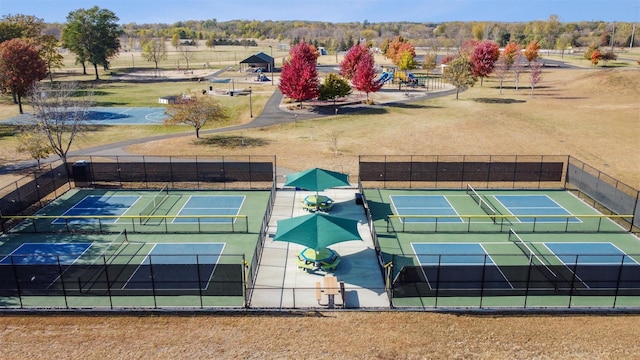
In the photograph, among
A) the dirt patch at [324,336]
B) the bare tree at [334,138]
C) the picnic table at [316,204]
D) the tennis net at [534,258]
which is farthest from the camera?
the bare tree at [334,138]

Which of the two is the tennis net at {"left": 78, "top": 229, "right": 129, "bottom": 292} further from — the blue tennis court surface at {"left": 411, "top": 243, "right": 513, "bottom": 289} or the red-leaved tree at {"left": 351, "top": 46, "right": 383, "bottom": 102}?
the red-leaved tree at {"left": 351, "top": 46, "right": 383, "bottom": 102}

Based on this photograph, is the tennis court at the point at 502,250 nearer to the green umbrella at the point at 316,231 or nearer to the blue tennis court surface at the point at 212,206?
the green umbrella at the point at 316,231

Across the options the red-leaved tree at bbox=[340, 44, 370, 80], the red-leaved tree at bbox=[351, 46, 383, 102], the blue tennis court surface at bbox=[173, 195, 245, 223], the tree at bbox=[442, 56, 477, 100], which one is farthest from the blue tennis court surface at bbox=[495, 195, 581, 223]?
the red-leaved tree at bbox=[340, 44, 370, 80]

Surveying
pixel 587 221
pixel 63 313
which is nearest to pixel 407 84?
pixel 587 221

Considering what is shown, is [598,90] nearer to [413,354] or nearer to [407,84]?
[407,84]

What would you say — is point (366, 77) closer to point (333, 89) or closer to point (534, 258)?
point (333, 89)

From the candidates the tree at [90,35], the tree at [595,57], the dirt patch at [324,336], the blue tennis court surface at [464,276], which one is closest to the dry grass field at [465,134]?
the blue tennis court surface at [464,276]

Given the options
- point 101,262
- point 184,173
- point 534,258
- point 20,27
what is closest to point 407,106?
point 184,173
